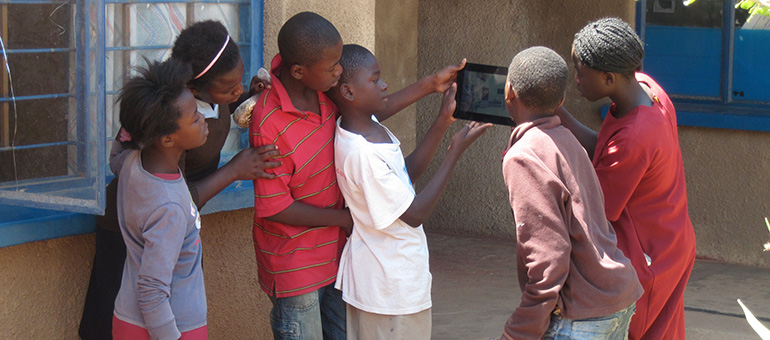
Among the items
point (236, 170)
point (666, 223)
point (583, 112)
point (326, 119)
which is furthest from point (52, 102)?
→ point (583, 112)

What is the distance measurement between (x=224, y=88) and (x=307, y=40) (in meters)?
0.31

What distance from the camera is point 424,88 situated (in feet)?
10.1

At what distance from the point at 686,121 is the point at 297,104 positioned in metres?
4.00

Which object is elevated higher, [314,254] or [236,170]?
[236,170]

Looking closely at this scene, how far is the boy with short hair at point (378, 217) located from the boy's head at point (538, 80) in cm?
34

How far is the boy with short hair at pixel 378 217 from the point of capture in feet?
8.77

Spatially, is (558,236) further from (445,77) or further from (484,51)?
(484,51)

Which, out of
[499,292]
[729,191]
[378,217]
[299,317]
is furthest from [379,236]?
[729,191]

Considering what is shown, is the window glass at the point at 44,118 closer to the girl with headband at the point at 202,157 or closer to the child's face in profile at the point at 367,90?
the girl with headband at the point at 202,157


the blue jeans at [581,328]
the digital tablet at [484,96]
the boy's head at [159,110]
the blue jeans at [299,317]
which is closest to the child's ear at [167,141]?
the boy's head at [159,110]

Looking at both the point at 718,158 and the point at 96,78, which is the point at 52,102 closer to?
the point at 96,78

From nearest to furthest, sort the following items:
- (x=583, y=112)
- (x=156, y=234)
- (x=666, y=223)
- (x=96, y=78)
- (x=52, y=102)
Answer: (x=156, y=234)
(x=96, y=78)
(x=52, y=102)
(x=666, y=223)
(x=583, y=112)

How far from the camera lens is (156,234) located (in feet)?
7.54

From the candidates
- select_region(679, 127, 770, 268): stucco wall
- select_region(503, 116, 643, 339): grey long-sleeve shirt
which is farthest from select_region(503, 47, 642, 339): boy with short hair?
select_region(679, 127, 770, 268): stucco wall
